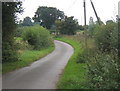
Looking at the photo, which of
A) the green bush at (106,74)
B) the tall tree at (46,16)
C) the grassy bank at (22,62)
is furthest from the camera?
the tall tree at (46,16)

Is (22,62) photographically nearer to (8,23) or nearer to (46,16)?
(8,23)

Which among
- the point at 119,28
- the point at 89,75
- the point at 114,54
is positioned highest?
the point at 119,28

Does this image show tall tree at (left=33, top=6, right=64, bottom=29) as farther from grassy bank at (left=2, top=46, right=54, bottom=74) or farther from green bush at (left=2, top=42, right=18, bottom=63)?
green bush at (left=2, top=42, right=18, bottom=63)

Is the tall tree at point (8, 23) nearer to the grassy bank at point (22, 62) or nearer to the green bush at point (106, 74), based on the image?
the grassy bank at point (22, 62)

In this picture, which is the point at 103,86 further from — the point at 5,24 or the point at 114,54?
the point at 5,24

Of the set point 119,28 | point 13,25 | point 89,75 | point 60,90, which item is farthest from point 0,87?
point 13,25

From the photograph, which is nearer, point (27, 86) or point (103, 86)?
point (103, 86)

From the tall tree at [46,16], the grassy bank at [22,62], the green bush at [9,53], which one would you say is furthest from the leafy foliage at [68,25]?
the green bush at [9,53]

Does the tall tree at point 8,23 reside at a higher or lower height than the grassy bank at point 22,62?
higher

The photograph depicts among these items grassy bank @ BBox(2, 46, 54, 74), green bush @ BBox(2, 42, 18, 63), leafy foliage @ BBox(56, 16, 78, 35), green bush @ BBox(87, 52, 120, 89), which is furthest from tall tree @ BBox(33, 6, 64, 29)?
green bush @ BBox(87, 52, 120, 89)

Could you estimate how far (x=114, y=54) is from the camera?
10.5 meters

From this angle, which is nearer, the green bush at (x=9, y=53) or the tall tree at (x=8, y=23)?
the tall tree at (x=8, y=23)

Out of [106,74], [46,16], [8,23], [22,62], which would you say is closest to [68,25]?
[46,16]

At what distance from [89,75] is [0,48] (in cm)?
968
